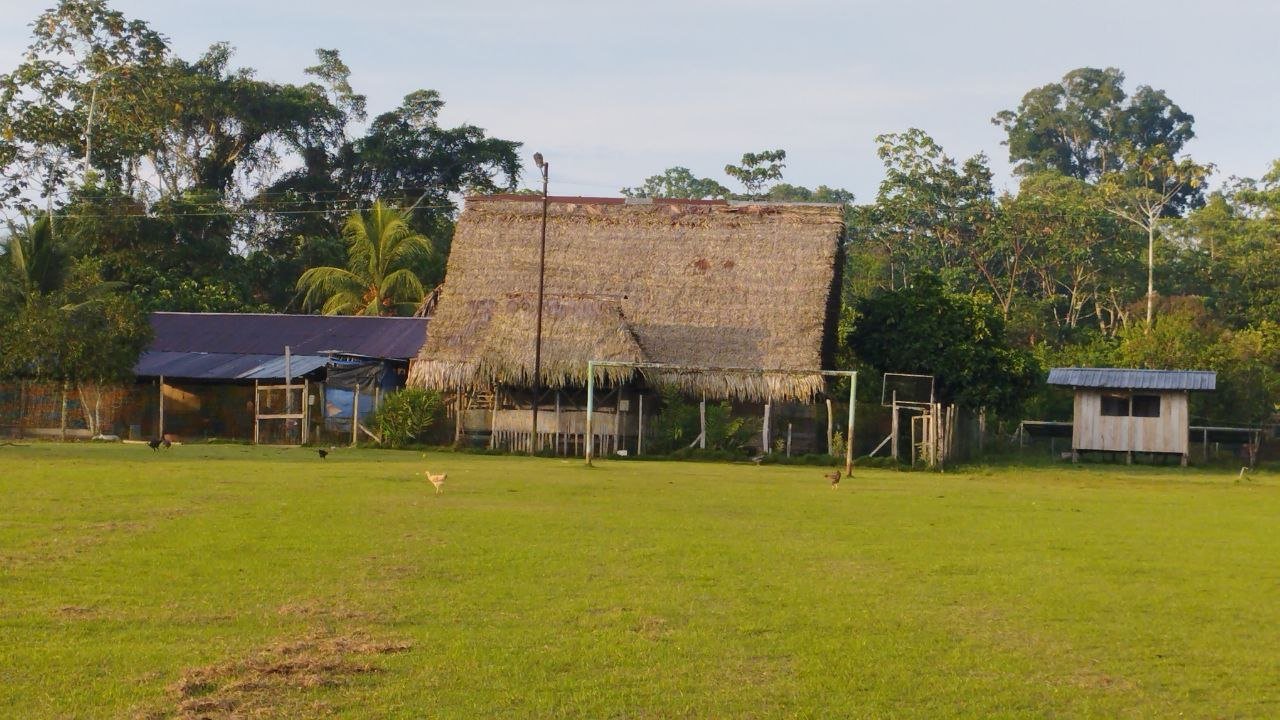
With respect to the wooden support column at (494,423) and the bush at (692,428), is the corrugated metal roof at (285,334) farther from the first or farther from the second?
the bush at (692,428)

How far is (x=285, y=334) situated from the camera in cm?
3938

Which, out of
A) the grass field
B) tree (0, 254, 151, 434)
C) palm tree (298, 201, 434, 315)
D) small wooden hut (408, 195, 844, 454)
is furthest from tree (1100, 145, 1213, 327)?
the grass field

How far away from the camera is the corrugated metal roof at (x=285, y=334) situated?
124 feet

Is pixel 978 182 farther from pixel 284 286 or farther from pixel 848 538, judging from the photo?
pixel 848 538

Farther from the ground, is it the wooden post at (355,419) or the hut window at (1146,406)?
the hut window at (1146,406)

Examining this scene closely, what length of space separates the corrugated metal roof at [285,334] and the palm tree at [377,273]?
5358mm

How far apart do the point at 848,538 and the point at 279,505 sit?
6.09 meters

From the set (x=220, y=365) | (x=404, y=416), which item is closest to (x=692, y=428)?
(x=404, y=416)

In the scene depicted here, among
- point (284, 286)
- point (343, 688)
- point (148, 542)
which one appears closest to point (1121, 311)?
point (284, 286)

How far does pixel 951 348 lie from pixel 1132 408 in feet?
16.3

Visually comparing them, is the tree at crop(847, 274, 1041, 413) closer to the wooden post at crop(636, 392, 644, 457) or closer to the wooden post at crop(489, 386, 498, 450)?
the wooden post at crop(636, 392, 644, 457)

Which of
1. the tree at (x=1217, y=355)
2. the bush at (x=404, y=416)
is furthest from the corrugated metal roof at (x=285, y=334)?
the tree at (x=1217, y=355)

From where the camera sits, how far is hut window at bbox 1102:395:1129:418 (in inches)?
1422

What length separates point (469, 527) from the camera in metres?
14.3
